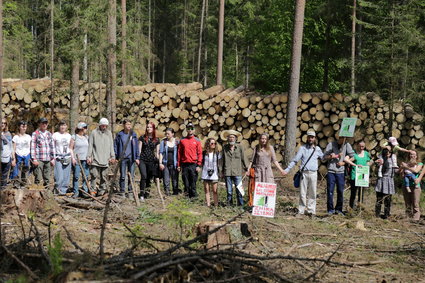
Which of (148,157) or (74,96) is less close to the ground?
(74,96)

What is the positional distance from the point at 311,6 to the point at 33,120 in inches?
572

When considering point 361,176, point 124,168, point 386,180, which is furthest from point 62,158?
point 386,180

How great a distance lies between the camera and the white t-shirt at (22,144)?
1033cm

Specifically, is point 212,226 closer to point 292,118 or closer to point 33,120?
point 292,118

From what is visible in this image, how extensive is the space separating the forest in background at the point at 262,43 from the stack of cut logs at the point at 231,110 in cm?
71

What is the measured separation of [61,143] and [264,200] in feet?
14.9

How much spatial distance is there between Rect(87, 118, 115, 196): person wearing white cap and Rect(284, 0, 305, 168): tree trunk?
609 cm

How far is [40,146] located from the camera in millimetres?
10141

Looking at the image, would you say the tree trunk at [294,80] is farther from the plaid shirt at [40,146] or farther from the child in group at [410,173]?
the plaid shirt at [40,146]

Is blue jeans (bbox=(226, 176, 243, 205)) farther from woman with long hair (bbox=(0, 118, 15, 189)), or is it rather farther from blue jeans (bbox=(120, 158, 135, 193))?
woman with long hair (bbox=(0, 118, 15, 189))

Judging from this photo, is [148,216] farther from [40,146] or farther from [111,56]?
[111,56]

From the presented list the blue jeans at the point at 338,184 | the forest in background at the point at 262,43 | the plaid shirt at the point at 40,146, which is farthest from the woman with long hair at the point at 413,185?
the plaid shirt at the point at 40,146

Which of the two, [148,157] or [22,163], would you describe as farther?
[148,157]

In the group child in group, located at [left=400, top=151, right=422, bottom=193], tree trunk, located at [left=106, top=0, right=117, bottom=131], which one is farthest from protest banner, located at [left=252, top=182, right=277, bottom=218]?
tree trunk, located at [left=106, top=0, right=117, bottom=131]
